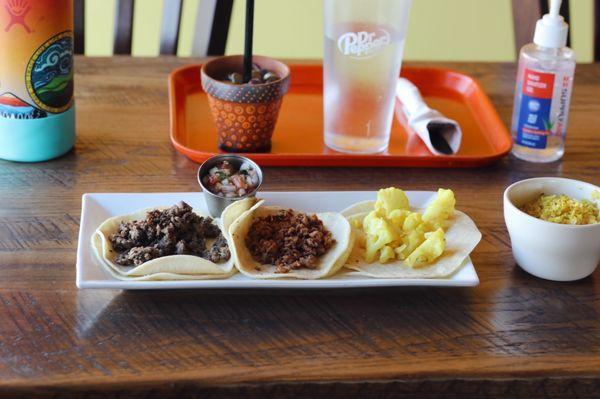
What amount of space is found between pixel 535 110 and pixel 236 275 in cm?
57

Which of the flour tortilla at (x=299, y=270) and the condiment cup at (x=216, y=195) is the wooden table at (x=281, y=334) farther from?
the condiment cup at (x=216, y=195)

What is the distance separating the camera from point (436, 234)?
102cm

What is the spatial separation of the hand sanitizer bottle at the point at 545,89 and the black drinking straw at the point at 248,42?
406mm

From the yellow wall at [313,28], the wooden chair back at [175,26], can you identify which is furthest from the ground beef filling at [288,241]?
the yellow wall at [313,28]

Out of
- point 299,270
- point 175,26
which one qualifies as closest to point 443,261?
point 299,270

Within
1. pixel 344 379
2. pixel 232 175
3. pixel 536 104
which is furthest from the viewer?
pixel 536 104

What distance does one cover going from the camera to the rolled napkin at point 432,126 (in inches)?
53.4

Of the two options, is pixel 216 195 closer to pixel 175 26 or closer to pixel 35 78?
pixel 35 78

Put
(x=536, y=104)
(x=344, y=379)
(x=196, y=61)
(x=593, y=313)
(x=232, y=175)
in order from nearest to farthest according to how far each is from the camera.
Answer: (x=344, y=379), (x=593, y=313), (x=232, y=175), (x=536, y=104), (x=196, y=61)

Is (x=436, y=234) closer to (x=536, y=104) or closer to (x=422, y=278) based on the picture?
(x=422, y=278)

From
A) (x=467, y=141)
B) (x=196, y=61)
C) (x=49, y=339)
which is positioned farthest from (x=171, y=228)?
(x=196, y=61)

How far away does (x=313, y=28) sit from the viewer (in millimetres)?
3047

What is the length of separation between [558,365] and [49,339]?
53 cm

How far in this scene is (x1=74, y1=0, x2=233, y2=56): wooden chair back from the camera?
72.1 inches
